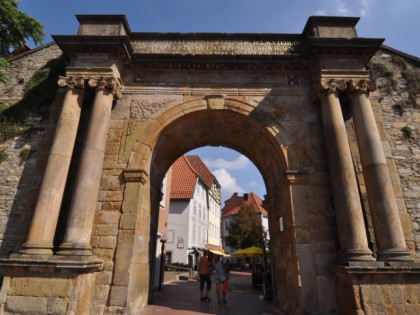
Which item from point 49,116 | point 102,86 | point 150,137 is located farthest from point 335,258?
point 49,116

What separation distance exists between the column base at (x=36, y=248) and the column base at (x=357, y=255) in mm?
6091

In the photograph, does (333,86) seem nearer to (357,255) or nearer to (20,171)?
(357,255)

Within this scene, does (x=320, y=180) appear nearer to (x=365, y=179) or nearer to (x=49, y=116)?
(x=365, y=179)

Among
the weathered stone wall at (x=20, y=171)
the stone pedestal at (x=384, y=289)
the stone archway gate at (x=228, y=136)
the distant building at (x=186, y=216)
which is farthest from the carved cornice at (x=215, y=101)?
the distant building at (x=186, y=216)

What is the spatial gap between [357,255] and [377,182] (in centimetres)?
173

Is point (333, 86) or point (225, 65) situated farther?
point (225, 65)

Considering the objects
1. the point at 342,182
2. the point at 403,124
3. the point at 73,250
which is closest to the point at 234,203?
the point at 403,124

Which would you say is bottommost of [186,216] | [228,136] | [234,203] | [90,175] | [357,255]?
[357,255]

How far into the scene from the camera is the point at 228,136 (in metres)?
9.24

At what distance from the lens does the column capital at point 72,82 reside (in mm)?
7020

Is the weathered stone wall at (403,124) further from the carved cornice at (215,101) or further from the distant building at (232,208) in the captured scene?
the distant building at (232,208)

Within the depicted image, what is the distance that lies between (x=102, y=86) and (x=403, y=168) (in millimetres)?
8031

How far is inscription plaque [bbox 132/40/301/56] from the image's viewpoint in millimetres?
8180

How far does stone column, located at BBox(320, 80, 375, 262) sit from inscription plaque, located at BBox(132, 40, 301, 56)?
1.98m
